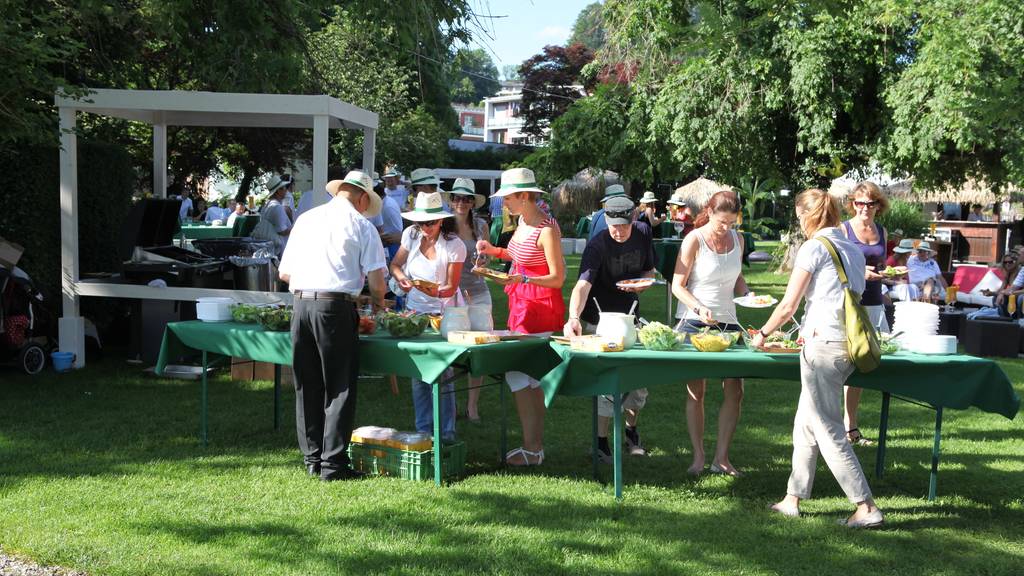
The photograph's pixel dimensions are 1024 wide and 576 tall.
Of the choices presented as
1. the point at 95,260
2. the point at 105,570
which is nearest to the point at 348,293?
the point at 105,570

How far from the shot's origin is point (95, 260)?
10672 millimetres

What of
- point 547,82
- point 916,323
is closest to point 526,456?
point 916,323

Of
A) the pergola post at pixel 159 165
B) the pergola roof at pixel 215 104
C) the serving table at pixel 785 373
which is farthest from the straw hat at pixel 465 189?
the pergola post at pixel 159 165

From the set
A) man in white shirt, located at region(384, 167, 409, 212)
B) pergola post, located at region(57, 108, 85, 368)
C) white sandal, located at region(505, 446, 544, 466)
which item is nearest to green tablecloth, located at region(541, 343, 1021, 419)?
white sandal, located at region(505, 446, 544, 466)

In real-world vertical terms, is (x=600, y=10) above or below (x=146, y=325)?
above

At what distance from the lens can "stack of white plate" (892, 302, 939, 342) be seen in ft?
17.8

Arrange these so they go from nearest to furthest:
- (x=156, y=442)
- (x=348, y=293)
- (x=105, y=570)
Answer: (x=105, y=570), (x=348, y=293), (x=156, y=442)

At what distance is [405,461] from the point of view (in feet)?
19.0

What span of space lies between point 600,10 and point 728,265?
6099 mm

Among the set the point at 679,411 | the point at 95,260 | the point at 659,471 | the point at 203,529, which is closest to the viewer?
the point at 203,529

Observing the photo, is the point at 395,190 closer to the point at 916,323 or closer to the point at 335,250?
the point at 335,250

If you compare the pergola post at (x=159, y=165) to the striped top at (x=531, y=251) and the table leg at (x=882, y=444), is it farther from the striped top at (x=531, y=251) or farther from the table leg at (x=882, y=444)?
the table leg at (x=882, y=444)

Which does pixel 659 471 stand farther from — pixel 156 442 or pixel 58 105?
pixel 58 105

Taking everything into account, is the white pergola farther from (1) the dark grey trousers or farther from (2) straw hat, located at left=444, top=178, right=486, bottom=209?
(1) the dark grey trousers
